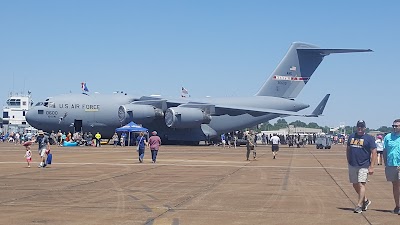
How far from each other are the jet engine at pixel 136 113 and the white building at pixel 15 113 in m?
43.8

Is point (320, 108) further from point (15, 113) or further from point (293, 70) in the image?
point (15, 113)

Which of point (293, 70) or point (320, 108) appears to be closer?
point (320, 108)

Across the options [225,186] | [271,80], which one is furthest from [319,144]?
[225,186]

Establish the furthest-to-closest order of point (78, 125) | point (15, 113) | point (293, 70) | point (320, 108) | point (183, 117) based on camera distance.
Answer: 1. point (15, 113)
2. point (293, 70)
3. point (320, 108)
4. point (78, 125)
5. point (183, 117)

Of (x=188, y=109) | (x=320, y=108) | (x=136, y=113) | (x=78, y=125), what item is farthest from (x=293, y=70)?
(x=78, y=125)

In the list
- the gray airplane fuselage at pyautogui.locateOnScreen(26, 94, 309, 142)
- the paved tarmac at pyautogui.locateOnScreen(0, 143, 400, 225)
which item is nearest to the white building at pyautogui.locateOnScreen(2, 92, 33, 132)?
the gray airplane fuselage at pyautogui.locateOnScreen(26, 94, 309, 142)

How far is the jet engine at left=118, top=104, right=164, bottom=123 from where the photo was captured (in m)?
50.4

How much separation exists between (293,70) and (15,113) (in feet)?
162

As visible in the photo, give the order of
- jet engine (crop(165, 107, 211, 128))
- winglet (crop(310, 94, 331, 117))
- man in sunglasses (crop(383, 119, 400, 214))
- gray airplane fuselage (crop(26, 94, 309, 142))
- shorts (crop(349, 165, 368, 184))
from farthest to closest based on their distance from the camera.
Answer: winglet (crop(310, 94, 331, 117)) → gray airplane fuselage (crop(26, 94, 309, 142)) → jet engine (crop(165, 107, 211, 128)) → shorts (crop(349, 165, 368, 184)) → man in sunglasses (crop(383, 119, 400, 214))

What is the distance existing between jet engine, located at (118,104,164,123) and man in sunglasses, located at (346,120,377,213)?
39.0m

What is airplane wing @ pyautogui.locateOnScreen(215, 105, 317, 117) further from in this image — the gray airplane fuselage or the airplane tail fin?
the airplane tail fin

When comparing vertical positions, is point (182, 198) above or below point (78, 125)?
below

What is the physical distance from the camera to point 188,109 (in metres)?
51.2

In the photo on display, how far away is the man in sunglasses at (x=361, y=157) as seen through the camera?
12.0 metres
